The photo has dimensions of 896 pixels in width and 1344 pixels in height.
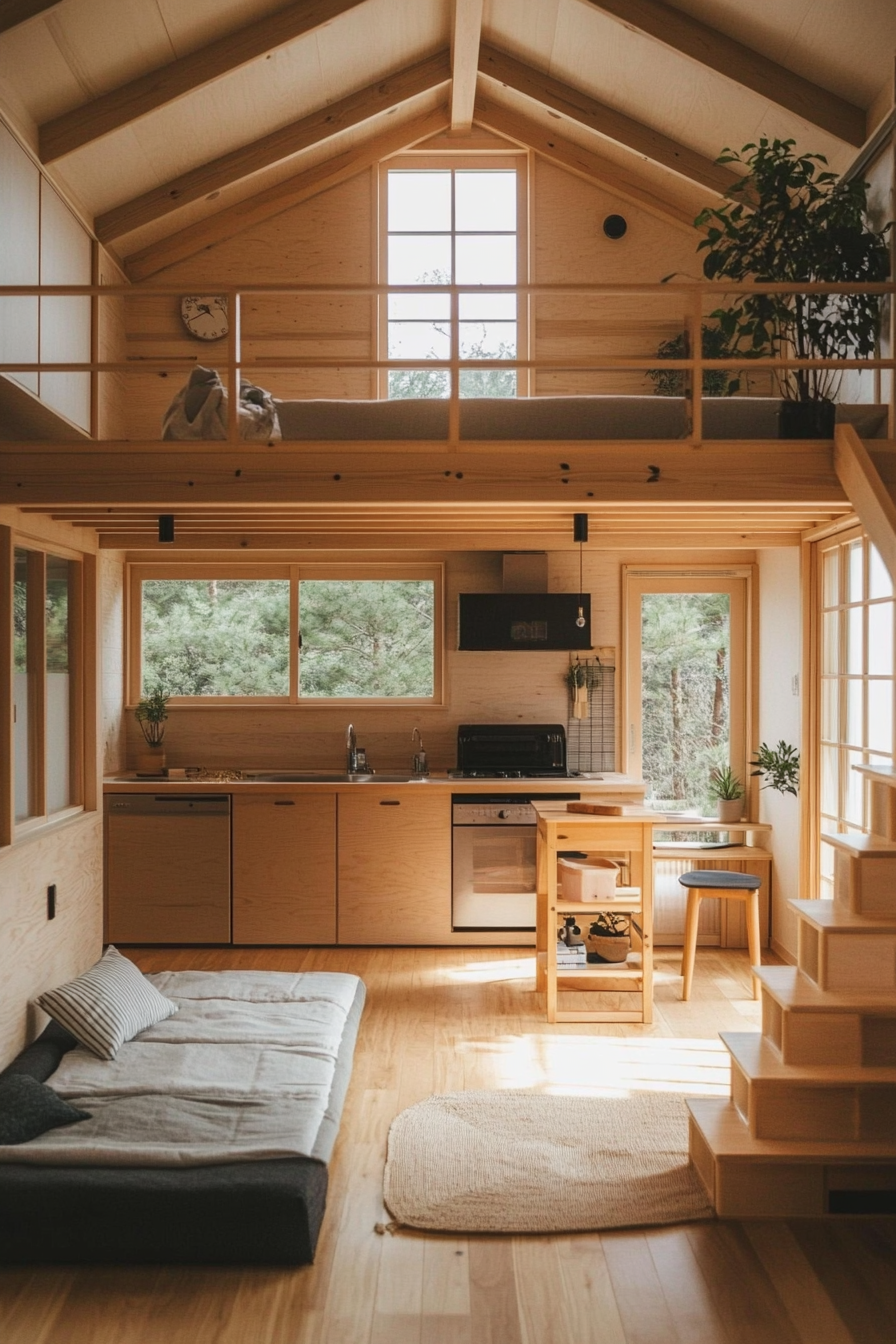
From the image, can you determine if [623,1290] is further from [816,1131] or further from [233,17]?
[233,17]

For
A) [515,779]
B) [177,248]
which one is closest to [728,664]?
[515,779]

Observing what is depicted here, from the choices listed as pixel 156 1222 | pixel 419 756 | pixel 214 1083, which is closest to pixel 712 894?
pixel 419 756

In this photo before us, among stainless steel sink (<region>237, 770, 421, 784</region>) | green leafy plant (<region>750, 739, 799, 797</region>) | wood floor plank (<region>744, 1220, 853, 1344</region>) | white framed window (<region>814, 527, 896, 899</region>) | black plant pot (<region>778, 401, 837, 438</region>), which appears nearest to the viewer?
wood floor plank (<region>744, 1220, 853, 1344</region>)

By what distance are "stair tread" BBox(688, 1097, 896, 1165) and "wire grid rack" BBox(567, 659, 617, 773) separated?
11.4ft

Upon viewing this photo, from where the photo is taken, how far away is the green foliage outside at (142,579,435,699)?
266 inches

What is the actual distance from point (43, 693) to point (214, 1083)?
6.18ft

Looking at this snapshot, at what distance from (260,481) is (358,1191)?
2.47 meters

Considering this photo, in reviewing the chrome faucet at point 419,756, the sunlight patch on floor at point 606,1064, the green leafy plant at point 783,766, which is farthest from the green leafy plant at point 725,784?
the sunlight patch on floor at point 606,1064

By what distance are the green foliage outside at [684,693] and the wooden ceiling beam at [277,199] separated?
10.3 ft

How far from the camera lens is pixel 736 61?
204 inches

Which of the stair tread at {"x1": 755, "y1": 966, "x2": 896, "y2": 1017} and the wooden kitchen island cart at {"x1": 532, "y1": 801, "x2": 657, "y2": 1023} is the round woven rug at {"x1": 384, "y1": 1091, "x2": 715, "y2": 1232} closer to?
the stair tread at {"x1": 755, "y1": 966, "x2": 896, "y2": 1017}

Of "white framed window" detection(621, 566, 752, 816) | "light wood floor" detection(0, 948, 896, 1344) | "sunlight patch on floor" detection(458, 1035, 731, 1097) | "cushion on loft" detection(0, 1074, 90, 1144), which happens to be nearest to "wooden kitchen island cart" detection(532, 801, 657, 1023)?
"sunlight patch on floor" detection(458, 1035, 731, 1097)

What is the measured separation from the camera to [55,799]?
503 cm

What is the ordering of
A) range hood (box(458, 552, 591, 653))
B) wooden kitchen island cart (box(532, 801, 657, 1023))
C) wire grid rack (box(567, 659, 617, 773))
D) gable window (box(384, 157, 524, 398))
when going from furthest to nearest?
gable window (box(384, 157, 524, 398))
wire grid rack (box(567, 659, 617, 773))
range hood (box(458, 552, 591, 653))
wooden kitchen island cart (box(532, 801, 657, 1023))
